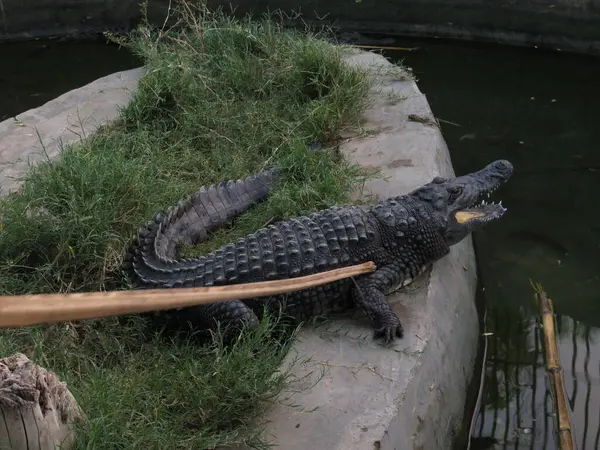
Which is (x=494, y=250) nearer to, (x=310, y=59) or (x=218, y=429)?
(x=310, y=59)

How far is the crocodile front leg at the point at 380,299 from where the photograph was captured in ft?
10.9

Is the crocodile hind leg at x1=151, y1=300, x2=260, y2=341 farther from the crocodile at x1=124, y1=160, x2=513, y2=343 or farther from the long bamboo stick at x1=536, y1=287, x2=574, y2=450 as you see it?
the long bamboo stick at x1=536, y1=287, x2=574, y2=450

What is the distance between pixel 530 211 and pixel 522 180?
495 mm

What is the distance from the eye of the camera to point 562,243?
520 centimetres

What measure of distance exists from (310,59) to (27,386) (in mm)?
4060

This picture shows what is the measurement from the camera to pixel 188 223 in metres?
4.22

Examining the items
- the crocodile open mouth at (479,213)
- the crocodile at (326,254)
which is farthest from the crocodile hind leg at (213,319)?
the crocodile open mouth at (479,213)

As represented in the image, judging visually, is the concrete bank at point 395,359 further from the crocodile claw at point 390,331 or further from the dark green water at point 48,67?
the dark green water at point 48,67

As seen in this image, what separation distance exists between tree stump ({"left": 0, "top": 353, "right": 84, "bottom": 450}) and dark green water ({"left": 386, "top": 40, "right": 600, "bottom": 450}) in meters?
2.35

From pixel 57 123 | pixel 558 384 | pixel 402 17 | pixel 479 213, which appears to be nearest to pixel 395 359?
pixel 558 384

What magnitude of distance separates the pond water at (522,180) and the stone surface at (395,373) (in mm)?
345

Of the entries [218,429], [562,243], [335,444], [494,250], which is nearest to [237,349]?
[218,429]

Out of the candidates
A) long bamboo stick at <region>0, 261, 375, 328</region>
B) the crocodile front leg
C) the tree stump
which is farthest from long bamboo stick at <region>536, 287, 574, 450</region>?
long bamboo stick at <region>0, 261, 375, 328</region>

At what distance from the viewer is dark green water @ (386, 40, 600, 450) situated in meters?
3.92
